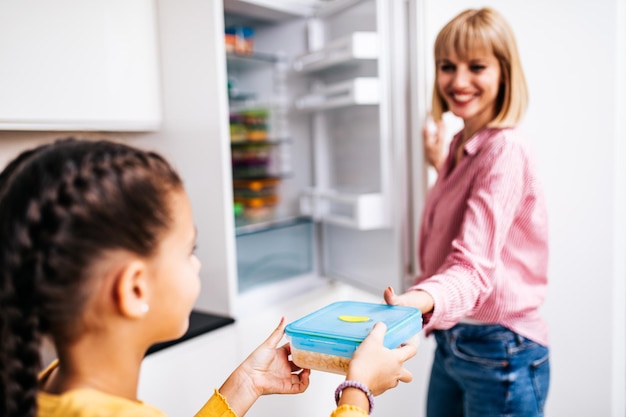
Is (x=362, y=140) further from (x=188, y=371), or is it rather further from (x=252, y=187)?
(x=188, y=371)

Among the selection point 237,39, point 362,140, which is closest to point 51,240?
point 362,140

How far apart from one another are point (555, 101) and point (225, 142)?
3.05ft

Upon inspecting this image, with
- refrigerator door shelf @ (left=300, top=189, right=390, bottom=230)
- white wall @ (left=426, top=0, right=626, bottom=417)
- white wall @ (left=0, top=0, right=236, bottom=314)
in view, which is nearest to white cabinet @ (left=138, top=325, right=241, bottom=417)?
white wall @ (left=0, top=0, right=236, bottom=314)

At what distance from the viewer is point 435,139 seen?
145cm

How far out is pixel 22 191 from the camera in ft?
1.84

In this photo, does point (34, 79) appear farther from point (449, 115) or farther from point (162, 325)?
point (449, 115)

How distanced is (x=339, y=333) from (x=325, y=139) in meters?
1.21

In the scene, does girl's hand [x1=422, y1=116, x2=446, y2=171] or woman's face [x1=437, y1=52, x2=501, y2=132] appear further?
girl's hand [x1=422, y1=116, x2=446, y2=171]

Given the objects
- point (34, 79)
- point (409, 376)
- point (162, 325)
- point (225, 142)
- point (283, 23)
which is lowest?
point (409, 376)

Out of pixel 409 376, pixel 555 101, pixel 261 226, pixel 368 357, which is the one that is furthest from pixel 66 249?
pixel 555 101

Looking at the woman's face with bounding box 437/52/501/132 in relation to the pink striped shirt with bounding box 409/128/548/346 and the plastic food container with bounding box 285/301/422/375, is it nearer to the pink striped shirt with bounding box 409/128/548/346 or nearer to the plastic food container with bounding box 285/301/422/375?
the pink striped shirt with bounding box 409/128/548/346

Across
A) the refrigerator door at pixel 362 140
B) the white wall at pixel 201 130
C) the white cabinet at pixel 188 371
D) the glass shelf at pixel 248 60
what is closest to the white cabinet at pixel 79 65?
the white wall at pixel 201 130

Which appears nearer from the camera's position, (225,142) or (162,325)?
(162,325)

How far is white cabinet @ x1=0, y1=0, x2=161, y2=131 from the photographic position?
1.26 metres
